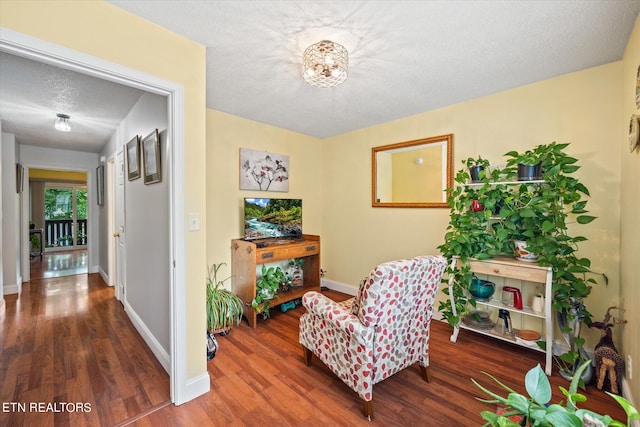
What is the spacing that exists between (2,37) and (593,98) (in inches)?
145

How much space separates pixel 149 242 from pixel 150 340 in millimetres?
862

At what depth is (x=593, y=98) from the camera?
7.14 ft

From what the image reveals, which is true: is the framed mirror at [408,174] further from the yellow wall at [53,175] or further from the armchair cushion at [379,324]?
the yellow wall at [53,175]

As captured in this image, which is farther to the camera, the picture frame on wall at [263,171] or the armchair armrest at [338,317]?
the picture frame on wall at [263,171]

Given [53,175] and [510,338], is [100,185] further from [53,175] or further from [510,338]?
[510,338]

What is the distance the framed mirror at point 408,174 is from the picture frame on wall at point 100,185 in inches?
177

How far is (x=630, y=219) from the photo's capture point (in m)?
1.76

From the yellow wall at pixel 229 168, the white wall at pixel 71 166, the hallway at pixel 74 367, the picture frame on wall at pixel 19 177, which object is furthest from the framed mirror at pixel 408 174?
the picture frame on wall at pixel 19 177

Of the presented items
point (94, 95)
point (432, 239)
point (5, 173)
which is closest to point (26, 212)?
point (5, 173)

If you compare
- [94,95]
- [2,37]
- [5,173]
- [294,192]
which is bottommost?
[294,192]

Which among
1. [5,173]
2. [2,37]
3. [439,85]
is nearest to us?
[2,37]

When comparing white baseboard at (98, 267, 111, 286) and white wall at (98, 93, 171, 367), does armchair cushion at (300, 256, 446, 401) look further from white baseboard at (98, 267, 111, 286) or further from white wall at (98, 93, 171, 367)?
white baseboard at (98, 267, 111, 286)

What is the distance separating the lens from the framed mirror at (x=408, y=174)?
11.1 feet

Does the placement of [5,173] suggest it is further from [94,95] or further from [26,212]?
[94,95]
